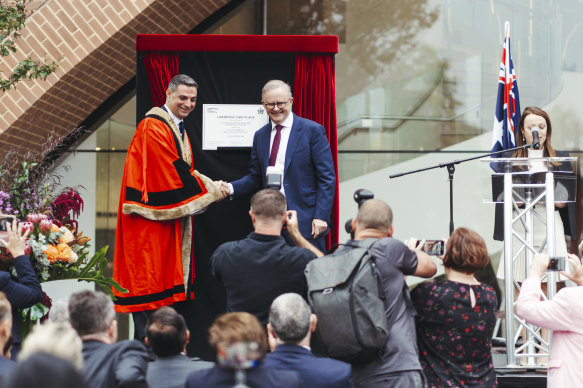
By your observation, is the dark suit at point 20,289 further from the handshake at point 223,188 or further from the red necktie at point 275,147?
the red necktie at point 275,147

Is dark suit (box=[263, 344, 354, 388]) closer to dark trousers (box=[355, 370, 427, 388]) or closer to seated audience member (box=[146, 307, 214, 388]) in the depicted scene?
seated audience member (box=[146, 307, 214, 388])

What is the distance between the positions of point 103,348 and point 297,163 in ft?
8.88

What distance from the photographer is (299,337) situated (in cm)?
331

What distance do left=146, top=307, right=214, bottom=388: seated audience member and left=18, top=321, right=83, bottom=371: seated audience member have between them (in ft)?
3.50

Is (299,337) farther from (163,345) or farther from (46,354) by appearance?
(46,354)

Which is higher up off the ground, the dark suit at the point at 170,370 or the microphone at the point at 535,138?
the microphone at the point at 535,138

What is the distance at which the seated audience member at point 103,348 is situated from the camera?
9.85 feet

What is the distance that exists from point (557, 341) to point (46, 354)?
292 centimetres

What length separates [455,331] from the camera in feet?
12.8

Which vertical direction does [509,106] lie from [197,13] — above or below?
below

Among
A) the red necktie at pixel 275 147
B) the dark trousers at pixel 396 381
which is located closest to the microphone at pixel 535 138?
the red necktie at pixel 275 147

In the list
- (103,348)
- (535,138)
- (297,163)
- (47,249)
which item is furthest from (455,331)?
(47,249)

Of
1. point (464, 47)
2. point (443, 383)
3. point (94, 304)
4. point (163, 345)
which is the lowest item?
point (443, 383)

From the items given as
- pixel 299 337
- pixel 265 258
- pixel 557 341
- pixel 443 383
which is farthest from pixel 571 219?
pixel 299 337
